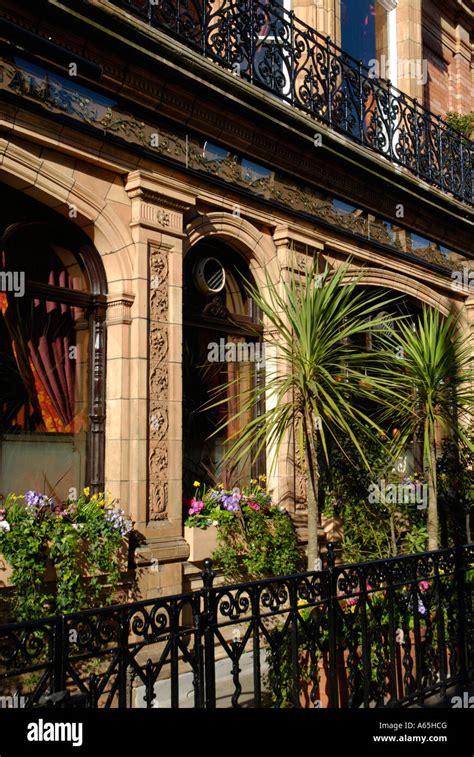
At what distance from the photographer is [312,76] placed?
8.81m

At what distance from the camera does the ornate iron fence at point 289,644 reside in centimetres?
328

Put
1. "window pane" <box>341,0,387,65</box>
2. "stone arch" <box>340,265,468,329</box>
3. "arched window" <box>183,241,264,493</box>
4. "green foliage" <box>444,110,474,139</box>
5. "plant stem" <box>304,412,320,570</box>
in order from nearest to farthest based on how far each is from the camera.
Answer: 1. "plant stem" <box>304,412,320,570</box>
2. "arched window" <box>183,241,264,493</box>
3. "stone arch" <box>340,265,468,329</box>
4. "window pane" <box>341,0,387,65</box>
5. "green foliage" <box>444,110,474,139</box>

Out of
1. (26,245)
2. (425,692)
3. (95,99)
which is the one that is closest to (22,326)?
(26,245)

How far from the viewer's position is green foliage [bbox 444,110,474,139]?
1249 cm

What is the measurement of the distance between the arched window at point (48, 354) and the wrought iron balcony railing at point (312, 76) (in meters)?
2.24

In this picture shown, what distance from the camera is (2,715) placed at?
8.86ft

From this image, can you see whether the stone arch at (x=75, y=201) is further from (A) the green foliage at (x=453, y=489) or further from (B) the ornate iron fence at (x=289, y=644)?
(A) the green foliage at (x=453, y=489)

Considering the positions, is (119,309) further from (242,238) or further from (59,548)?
(59,548)

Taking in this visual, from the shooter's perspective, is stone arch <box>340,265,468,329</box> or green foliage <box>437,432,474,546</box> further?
stone arch <box>340,265,468,329</box>

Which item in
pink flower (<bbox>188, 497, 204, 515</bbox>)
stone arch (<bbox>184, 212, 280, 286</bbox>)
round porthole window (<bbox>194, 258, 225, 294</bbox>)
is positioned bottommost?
pink flower (<bbox>188, 497, 204, 515</bbox>)

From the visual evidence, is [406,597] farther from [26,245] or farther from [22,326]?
[26,245]

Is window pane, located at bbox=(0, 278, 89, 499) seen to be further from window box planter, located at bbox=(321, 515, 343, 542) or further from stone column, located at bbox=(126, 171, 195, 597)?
window box planter, located at bbox=(321, 515, 343, 542)

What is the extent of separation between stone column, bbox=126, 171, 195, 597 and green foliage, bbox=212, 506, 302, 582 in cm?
52

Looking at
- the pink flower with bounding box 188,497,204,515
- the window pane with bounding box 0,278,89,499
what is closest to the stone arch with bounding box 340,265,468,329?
the pink flower with bounding box 188,497,204,515
